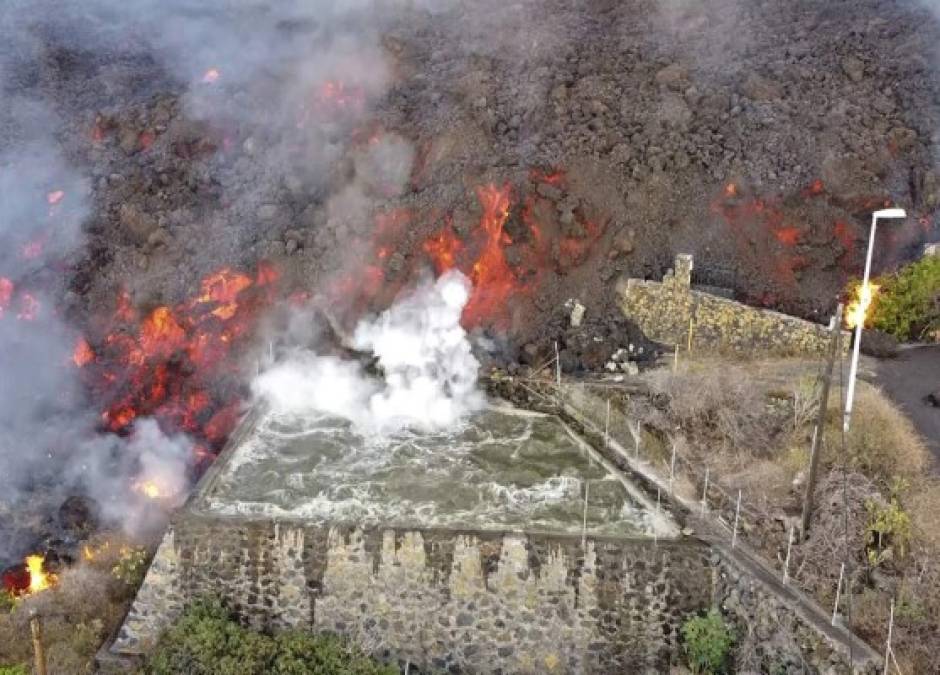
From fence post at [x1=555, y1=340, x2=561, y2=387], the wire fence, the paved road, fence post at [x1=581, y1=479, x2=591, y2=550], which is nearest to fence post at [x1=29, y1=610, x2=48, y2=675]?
fence post at [x1=581, y1=479, x2=591, y2=550]

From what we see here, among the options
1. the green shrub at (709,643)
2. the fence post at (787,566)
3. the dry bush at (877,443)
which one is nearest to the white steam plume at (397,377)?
the green shrub at (709,643)

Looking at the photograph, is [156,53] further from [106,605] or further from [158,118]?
[106,605]

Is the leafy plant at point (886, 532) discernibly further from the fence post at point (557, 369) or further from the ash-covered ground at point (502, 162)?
the ash-covered ground at point (502, 162)

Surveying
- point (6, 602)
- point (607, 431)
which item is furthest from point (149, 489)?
point (607, 431)

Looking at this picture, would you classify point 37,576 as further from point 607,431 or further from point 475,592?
point 607,431

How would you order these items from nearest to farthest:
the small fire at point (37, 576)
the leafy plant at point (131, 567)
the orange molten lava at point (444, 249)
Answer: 1. the leafy plant at point (131, 567)
2. the small fire at point (37, 576)
3. the orange molten lava at point (444, 249)
